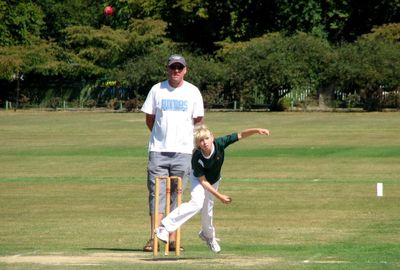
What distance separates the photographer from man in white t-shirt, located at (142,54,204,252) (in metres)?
13.0

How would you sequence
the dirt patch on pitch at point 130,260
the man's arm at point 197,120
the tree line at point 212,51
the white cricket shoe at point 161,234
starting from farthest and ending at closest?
the tree line at point 212,51 → the man's arm at point 197,120 → the white cricket shoe at point 161,234 → the dirt patch on pitch at point 130,260

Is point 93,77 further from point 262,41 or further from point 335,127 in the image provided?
point 335,127

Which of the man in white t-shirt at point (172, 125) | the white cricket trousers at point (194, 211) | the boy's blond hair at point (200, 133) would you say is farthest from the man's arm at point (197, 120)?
the boy's blond hair at point (200, 133)

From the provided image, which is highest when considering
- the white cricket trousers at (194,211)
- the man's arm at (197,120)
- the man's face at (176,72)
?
the man's face at (176,72)

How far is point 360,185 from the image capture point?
22.9m

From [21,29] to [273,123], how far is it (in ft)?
128

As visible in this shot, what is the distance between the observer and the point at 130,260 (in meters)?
11.7

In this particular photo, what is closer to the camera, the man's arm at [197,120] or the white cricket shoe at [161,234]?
the white cricket shoe at [161,234]

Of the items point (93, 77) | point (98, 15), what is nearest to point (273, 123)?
point (93, 77)

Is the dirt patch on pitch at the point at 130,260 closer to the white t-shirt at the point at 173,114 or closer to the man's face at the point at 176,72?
the white t-shirt at the point at 173,114

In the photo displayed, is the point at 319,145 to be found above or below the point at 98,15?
below

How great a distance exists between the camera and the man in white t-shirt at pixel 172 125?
13.0 metres

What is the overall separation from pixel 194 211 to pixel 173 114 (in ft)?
4.69

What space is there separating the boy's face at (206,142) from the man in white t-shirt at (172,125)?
3.98ft
